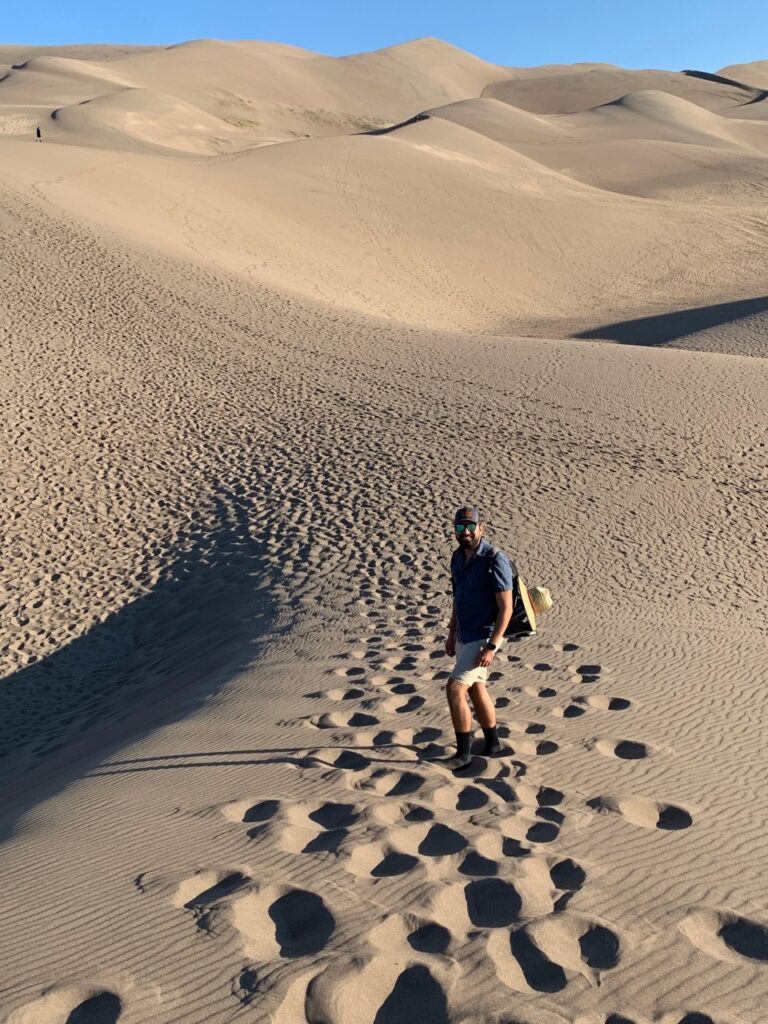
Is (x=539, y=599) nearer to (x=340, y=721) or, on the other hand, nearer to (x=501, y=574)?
(x=501, y=574)

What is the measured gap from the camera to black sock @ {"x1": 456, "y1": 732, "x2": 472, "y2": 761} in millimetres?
5660

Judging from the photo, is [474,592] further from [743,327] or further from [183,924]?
[743,327]

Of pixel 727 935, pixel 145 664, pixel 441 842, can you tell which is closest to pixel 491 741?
pixel 441 842

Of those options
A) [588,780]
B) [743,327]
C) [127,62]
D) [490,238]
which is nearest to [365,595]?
[588,780]

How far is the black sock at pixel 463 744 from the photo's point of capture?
18.6 feet

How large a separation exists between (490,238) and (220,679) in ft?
95.9

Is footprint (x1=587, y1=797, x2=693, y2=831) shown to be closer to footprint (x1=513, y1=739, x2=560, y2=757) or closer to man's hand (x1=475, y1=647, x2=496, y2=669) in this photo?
footprint (x1=513, y1=739, x2=560, y2=757)

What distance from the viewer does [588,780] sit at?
17.7 ft

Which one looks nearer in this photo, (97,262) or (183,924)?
(183,924)

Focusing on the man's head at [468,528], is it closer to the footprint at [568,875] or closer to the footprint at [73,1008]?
the footprint at [568,875]

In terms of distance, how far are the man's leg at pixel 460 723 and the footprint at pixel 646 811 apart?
835 millimetres

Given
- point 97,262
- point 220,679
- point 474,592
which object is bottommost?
point 220,679

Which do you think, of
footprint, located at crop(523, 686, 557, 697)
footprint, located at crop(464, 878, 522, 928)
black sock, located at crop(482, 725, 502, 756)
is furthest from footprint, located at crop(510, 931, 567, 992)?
footprint, located at crop(523, 686, 557, 697)

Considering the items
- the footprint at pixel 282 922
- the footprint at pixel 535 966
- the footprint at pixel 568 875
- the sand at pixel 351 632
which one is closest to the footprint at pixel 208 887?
the sand at pixel 351 632
